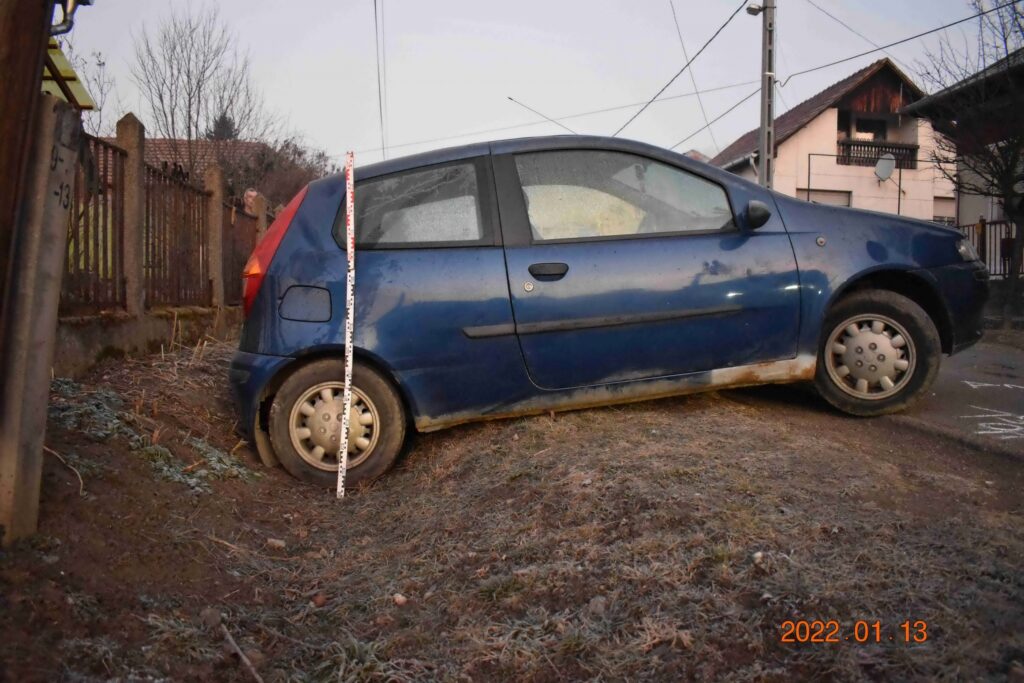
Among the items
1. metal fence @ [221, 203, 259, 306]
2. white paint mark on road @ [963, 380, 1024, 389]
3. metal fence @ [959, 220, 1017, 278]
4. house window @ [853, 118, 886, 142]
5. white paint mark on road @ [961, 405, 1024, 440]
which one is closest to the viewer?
white paint mark on road @ [961, 405, 1024, 440]

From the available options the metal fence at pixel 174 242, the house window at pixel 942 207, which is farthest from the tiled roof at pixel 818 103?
the metal fence at pixel 174 242

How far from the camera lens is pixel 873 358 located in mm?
4301

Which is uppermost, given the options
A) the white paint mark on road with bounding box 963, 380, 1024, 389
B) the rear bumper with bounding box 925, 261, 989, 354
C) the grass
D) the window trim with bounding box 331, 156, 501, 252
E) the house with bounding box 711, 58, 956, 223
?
the house with bounding box 711, 58, 956, 223

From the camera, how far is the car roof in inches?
167

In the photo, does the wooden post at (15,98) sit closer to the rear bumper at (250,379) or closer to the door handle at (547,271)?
the rear bumper at (250,379)

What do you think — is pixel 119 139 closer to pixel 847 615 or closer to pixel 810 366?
pixel 810 366

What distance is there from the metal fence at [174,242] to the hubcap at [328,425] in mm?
3026

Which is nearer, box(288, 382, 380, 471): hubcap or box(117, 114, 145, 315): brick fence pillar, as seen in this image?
box(288, 382, 380, 471): hubcap

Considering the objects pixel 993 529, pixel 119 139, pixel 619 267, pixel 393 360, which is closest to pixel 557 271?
pixel 619 267

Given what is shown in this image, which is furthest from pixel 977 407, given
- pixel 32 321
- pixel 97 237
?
pixel 97 237

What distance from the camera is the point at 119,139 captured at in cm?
600

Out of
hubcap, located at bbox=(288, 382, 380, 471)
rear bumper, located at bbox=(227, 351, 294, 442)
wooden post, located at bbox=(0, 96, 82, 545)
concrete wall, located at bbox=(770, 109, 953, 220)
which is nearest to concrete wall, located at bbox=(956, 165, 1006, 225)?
concrete wall, located at bbox=(770, 109, 953, 220)

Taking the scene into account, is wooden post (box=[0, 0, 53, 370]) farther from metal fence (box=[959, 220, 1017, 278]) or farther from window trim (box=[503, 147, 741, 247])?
metal fence (box=[959, 220, 1017, 278])

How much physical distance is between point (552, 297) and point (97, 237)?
338 centimetres
